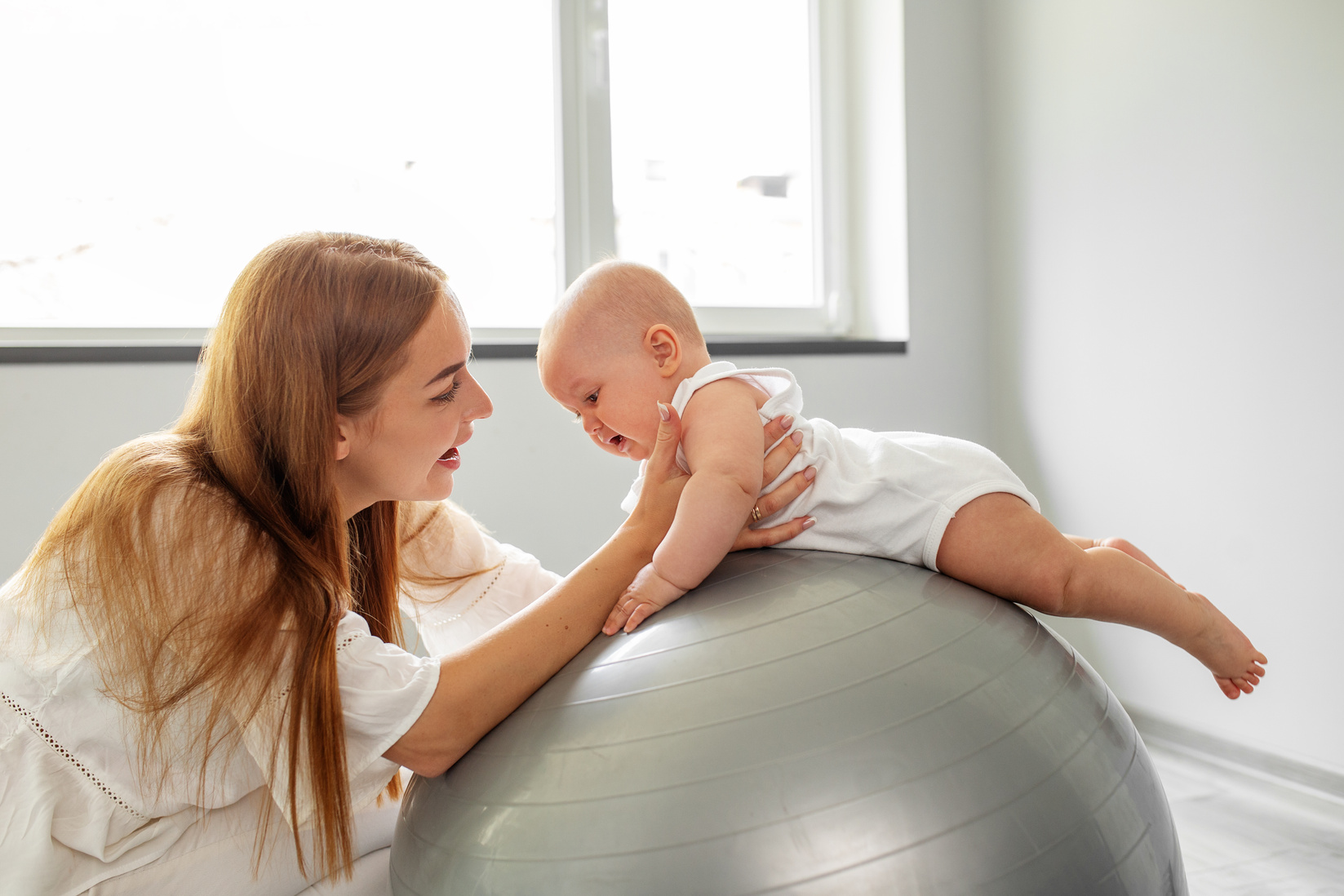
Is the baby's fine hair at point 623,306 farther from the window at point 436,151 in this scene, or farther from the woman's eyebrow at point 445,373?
the window at point 436,151

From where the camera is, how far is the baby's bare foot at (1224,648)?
115 centimetres

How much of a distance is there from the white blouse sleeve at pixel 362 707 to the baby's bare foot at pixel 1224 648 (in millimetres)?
915

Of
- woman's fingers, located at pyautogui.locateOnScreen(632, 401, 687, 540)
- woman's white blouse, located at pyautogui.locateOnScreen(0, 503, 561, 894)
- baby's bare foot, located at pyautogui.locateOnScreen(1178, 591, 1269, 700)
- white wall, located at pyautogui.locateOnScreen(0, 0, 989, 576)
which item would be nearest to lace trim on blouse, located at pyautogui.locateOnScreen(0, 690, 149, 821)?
woman's white blouse, located at pyautogui.locateOnScreen(0, 503, 561, 894)

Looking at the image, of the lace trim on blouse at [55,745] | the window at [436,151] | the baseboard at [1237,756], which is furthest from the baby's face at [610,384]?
the baseboard at [1237,756]

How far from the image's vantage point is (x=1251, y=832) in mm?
1731

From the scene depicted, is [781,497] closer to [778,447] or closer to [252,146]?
[778,447]

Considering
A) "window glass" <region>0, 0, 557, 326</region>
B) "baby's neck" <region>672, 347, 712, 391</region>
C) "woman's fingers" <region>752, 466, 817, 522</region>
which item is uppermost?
"window glass" <region>0, 0, 557, 326</region>

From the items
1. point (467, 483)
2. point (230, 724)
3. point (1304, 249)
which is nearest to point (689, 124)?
point (467, 483)

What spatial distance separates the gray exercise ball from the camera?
2.33ft

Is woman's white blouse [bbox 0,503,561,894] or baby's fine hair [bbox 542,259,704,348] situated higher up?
baby's fine hair [bbox 542,259,704,348]

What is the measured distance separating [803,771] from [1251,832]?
1.47 metres

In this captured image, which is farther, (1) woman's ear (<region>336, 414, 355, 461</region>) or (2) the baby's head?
(2) the baby's head

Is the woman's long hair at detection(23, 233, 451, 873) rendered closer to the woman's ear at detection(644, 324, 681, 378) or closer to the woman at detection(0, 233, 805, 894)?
the woman at detection(0, 233, 805, 894)

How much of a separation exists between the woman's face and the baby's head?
0.41ft
